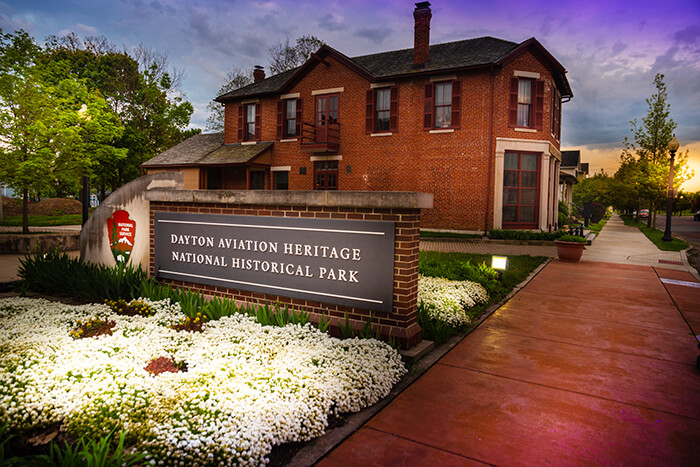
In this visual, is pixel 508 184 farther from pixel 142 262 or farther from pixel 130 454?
pixel 130 454

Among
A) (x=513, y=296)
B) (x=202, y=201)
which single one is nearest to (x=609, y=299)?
(x=513, y=296)

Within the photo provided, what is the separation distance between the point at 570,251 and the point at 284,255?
10.0 meters

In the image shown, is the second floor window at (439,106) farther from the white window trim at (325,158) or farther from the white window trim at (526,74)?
the white window trim at (325,158)

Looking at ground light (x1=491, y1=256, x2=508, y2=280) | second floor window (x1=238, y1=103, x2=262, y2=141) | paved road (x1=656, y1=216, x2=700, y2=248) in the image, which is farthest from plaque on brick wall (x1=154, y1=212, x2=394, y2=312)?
paved road (x1=656, y1=216, x2=700, y2=248)

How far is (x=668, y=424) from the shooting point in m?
3.45

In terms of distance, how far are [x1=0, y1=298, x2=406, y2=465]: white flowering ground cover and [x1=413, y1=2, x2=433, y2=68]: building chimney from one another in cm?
1865

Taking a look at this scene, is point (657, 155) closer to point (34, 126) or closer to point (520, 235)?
point (520, 235)

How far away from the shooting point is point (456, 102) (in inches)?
760

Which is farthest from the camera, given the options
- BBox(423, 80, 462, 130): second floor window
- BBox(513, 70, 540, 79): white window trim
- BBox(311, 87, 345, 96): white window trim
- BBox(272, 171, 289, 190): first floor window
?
BBox(272, 171, 289, 190): first floor window

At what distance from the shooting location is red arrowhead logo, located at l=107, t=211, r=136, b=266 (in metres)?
7.58

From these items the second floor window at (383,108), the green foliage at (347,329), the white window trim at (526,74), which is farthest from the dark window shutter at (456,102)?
the green foliage at (347,329)

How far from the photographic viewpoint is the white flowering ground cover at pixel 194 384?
2973mm

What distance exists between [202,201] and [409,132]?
50.1 feet

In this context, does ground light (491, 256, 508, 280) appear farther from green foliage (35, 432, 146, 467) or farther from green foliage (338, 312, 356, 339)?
green foliage (35, 432, 146, 467)
